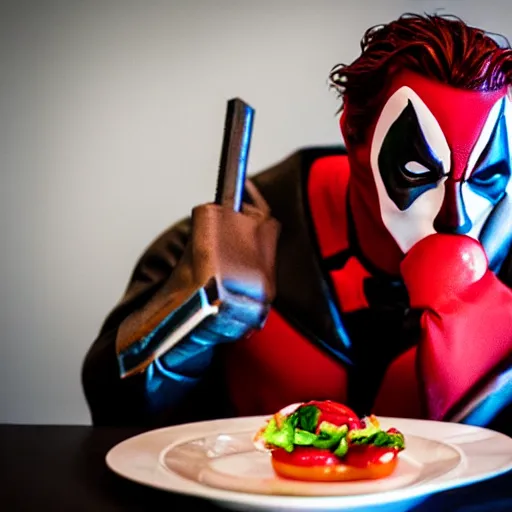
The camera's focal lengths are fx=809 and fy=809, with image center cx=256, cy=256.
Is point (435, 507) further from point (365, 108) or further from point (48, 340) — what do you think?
point (48, 340)

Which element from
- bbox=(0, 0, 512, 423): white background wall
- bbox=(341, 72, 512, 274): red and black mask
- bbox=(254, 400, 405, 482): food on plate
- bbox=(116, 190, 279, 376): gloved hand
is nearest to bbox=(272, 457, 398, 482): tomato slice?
bbox=(254, 400, 405, 482): food on plate

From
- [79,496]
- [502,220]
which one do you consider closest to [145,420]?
[79,496]

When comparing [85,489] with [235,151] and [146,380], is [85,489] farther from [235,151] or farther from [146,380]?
[235,151]

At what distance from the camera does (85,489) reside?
563mm

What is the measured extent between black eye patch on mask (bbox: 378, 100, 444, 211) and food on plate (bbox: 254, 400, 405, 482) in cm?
34

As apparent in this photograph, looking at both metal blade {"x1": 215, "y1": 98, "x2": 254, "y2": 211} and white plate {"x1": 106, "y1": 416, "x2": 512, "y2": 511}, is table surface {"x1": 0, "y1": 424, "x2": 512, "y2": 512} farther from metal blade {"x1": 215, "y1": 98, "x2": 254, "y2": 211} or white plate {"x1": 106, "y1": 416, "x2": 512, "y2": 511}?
metal blade {"x1": 215, "y1": 98, "x2": 254, "y2": 211}

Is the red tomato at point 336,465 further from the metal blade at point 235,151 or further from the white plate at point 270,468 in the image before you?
the metal blade at point 235,151

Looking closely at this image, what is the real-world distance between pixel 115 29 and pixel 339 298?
0.45 meters

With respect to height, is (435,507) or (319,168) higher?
(319,168)

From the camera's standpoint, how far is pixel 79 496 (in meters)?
0.54

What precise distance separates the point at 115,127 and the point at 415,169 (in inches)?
15.3

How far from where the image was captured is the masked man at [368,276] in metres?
0.80

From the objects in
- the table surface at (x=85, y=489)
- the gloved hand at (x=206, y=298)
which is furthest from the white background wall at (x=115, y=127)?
the table surface at (x=85, y=489)

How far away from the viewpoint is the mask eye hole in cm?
82
